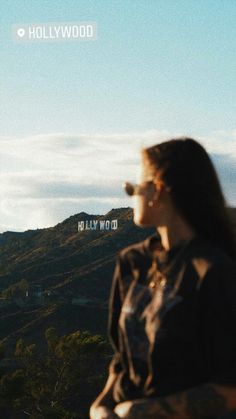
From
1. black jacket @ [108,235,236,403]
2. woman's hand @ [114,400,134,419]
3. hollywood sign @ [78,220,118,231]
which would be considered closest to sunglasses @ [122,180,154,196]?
black jacket @ [108,235,236,403]

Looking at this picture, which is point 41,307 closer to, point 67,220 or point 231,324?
point 67,220

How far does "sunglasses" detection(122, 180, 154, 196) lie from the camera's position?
341 cm

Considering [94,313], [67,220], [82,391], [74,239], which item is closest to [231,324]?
[82,391]

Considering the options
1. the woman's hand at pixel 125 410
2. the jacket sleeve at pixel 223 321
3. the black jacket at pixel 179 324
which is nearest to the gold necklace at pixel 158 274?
the black jacket at pixel 179 324

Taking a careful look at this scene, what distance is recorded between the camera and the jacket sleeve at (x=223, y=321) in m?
3.08

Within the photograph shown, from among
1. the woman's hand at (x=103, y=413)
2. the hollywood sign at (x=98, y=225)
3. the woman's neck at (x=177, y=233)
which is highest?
the hollywood sign at (x=98, y=225)

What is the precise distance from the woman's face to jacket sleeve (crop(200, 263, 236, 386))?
40 centimetres

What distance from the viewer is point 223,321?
3.10m

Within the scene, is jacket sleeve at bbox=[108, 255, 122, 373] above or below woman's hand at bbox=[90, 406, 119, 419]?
above

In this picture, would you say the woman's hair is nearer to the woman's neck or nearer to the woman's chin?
the woman's neck

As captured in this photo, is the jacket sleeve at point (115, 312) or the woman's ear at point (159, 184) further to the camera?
the jacket sleeve at point (115, 312)

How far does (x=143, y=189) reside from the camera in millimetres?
3410

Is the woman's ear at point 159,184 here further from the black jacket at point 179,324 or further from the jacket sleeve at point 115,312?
the jacket sleeve at point 115,312

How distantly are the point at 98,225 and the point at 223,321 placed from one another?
137 meters
